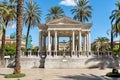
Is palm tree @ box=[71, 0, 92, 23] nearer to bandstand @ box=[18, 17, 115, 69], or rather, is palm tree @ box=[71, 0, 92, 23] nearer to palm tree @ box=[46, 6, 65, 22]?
palm tree @ box=[46, 6, 65, 22]

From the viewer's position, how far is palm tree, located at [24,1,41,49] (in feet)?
179

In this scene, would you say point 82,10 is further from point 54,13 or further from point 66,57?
point 66,57

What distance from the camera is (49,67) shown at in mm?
38500

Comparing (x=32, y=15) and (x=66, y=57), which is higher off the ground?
(x=32, y=15)

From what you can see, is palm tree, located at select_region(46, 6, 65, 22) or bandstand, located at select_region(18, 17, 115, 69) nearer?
bandstand, located at select_region(18, 17, 115, 69)

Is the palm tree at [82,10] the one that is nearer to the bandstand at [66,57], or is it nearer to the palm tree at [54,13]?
the palm tree at [54,13]

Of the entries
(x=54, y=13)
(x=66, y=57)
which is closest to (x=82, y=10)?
(x=54, y=13)

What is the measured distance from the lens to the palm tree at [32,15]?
2147 inches

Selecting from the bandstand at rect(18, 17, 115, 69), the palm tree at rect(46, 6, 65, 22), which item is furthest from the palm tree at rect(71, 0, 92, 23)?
the bandstand at rect(18, 17, 115, 69)

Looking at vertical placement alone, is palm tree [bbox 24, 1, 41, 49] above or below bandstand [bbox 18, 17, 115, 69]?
above

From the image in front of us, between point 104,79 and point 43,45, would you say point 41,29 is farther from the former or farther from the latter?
point 104,79

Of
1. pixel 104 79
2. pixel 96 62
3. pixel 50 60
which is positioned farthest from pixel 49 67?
pixel 104 79

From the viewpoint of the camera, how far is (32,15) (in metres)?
55.1

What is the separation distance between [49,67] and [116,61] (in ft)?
34.2
